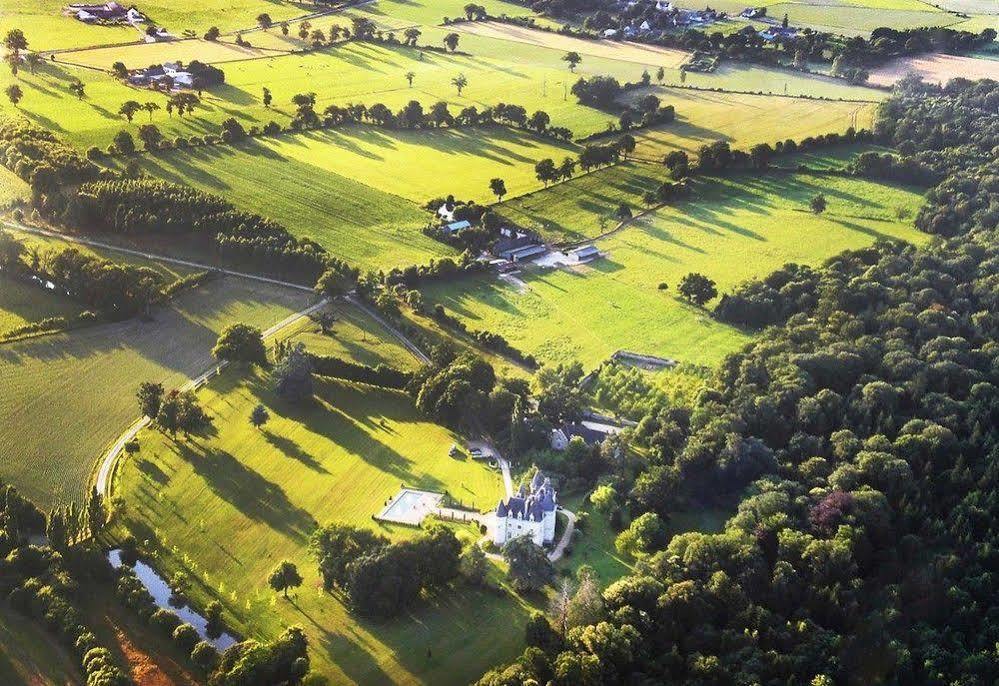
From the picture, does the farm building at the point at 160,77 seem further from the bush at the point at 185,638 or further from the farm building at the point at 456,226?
the bush at the point at 185,638

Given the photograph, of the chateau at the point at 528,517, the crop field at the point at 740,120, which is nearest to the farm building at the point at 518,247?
the crop field at the point at 740,120

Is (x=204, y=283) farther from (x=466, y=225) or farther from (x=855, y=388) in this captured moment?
(x=855, y=388)

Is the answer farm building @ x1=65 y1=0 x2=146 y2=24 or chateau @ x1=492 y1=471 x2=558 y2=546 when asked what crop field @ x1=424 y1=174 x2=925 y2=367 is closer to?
chateau @ x1=492 y1=471 x2=558 y2=546

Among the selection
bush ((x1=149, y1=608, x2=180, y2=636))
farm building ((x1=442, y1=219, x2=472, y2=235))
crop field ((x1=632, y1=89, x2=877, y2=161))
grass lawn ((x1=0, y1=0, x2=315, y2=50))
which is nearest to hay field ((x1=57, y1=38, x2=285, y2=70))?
grass lawn ((x1=0, y1=0, x2=315, y2=50))

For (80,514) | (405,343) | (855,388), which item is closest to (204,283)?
(405,343)

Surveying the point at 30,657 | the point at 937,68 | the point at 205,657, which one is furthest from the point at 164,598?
the point at 937,68

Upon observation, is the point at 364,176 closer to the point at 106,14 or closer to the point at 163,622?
the point at 163,622
